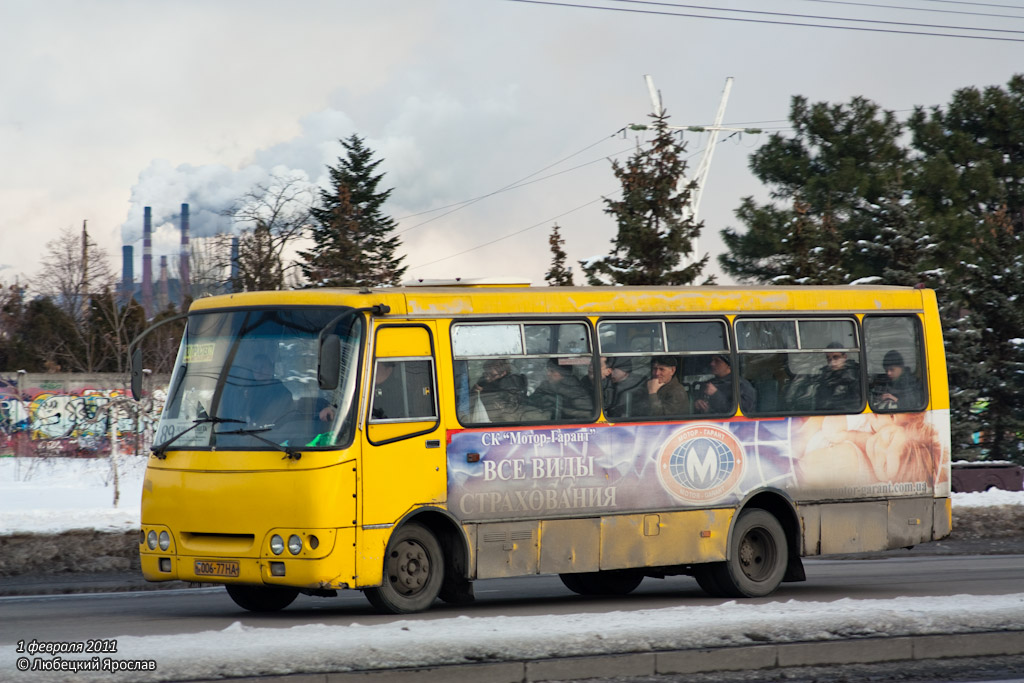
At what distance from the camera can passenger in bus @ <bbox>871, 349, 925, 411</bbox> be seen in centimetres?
1434

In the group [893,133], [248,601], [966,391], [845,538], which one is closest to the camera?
[248,601]

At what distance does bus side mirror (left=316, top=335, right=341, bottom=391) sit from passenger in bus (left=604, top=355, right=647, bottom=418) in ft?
10.1

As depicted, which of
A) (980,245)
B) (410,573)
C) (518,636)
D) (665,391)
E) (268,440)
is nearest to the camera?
(518,636)

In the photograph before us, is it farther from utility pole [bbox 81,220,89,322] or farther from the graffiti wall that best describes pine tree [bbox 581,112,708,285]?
utility pole [bbox 81,220,89,322]

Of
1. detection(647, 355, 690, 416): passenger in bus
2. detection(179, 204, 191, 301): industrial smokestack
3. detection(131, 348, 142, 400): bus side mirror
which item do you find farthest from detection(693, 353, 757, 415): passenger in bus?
detection(179, 204, 191, 301): industrial smokestack

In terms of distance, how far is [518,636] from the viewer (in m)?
8.72

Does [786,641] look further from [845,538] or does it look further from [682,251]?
[682,251]

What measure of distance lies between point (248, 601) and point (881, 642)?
563 centimetres

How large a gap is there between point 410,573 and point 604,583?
3259mm

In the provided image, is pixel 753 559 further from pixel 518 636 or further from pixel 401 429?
pixel 518 636

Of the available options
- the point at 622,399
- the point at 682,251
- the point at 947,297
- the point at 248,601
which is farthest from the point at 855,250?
the point at 248,601

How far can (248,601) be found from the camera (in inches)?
469

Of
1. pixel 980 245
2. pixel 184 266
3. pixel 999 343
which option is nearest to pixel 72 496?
pixel 999 343

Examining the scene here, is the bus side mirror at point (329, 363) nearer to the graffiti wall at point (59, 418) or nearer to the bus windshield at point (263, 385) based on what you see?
the bus windshield at point (263, 385)
